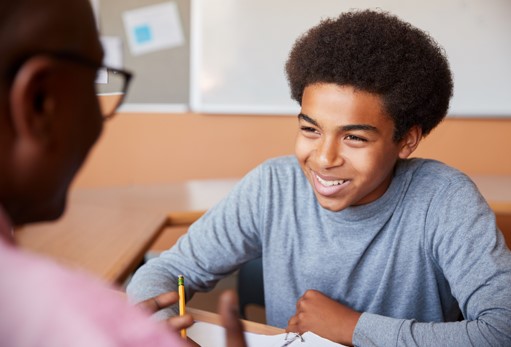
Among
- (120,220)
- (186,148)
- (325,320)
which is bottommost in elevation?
(186,148)

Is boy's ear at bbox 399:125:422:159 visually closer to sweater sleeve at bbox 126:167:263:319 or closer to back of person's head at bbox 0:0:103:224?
sweater sleeve at bbox 126:167:263:319

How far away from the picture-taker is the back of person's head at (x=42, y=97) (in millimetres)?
434

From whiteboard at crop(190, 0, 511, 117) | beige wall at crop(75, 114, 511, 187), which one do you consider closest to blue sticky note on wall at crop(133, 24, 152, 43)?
whiteboard at crop(190, 0, 511, 117)

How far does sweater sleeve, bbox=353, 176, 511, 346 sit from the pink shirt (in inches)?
29.6

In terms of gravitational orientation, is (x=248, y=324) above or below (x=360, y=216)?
below

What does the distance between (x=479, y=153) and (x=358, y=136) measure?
81.1 inches

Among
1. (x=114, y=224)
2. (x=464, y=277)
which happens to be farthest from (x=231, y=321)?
(x=114, y=224)

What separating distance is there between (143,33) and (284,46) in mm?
693

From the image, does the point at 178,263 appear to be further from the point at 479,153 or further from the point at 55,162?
the point at 479,153

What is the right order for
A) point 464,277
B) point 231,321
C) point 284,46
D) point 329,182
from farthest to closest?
point 284,46, point 329,182, point 464,277, point 231,321

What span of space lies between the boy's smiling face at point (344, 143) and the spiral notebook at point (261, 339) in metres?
0.30

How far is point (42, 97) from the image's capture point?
448 millimetres

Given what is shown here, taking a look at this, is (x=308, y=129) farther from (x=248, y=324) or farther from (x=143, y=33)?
(x=143, y=33)

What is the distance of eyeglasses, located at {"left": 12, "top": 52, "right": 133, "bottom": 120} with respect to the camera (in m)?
0.47
